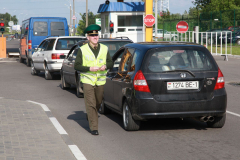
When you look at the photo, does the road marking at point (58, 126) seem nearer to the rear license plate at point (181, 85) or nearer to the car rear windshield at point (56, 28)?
the rear license plate at point (181, 85)

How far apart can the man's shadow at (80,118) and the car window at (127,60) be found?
4.04ft

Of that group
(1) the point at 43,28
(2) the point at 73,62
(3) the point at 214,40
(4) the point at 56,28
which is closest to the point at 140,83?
(2) the point at 73,62

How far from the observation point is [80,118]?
9000mm

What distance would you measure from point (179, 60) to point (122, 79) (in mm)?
1081

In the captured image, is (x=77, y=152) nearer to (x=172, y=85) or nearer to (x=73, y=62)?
(x=172, y=85)

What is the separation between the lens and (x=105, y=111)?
9.41 m

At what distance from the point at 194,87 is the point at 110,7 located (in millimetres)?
35779

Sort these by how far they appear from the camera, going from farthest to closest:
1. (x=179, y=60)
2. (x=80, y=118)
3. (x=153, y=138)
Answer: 1. (x=80, y=118)
2. (x=179, y=60)
3. (x=153, y=138)

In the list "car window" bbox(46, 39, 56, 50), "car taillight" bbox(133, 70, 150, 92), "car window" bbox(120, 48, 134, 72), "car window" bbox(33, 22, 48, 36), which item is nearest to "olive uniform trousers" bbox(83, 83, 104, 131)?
"car taillight" bbox(133, 70, 150, 92)

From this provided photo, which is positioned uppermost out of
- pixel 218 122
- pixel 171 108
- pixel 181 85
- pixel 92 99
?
pixel 181 85

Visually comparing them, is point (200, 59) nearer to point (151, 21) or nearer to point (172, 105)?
point (172, 105)

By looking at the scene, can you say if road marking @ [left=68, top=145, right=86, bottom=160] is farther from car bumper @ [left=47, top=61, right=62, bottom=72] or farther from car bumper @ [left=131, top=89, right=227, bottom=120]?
car bumper @ [left=47, top=61, right=62, bottom=72]

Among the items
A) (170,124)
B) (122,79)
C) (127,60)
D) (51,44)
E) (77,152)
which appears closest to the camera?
(77,152)

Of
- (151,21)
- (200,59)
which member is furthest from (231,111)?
(151,21)
